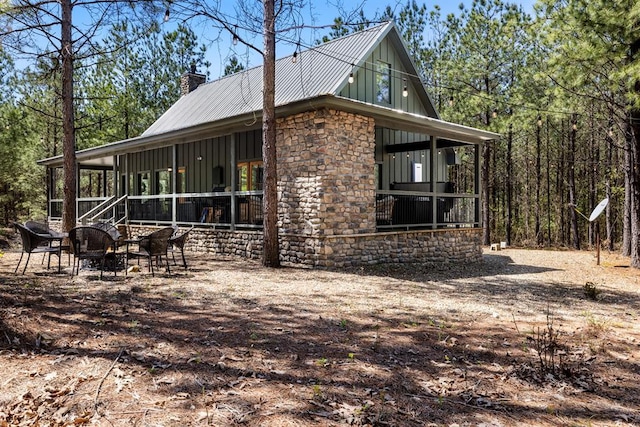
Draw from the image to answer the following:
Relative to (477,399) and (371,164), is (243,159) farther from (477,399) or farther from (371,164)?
(477,399)

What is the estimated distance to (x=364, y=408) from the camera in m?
2.98

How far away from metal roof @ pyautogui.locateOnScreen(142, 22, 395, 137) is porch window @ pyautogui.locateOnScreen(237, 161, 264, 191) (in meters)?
1.68

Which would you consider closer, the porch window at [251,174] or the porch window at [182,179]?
the porch window at [251,174]

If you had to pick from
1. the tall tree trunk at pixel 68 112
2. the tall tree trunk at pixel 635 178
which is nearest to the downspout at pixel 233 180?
the tall tree trunk at pixel 68 112

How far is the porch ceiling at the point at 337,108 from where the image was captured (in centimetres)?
927

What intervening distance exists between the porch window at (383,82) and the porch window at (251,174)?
4242mm

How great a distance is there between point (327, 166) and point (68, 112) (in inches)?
252

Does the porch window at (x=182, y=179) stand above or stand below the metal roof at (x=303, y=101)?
below

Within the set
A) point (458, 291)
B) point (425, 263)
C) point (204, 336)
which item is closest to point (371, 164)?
point (425, 263)

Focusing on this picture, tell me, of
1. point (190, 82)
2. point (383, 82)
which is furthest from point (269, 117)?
point (190, 82)

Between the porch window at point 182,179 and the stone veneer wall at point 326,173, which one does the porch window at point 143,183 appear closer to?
the porch window at point 182,179

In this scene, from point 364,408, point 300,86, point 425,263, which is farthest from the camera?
point 300,86

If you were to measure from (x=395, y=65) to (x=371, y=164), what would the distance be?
5116mm

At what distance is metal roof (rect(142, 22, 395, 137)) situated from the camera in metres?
12.5
